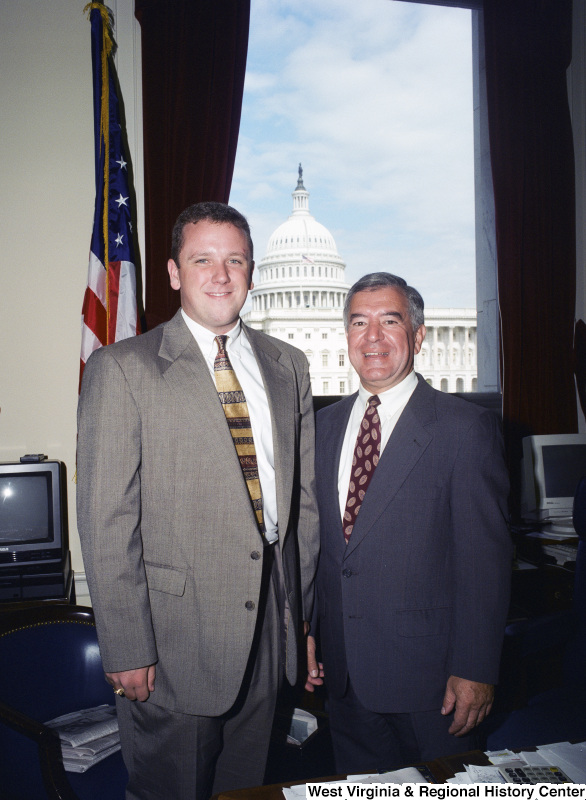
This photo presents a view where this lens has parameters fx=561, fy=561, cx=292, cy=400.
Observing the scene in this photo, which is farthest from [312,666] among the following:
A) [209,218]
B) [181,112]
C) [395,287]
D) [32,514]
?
[181,112]

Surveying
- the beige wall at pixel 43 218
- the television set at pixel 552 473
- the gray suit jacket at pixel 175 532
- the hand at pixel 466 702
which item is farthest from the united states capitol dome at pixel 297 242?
the hand at pixel 466 702

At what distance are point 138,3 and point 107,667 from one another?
117 inches

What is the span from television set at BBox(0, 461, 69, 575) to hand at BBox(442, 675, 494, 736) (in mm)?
1705

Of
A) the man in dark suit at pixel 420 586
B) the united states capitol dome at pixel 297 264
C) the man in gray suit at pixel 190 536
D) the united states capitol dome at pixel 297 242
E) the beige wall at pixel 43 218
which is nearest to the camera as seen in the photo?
the man in gray suit at pixel 190 536

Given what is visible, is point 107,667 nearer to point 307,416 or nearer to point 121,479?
point 121,479

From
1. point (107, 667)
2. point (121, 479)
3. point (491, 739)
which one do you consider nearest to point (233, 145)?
point (121, 479)

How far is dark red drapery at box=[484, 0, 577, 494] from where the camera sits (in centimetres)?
341

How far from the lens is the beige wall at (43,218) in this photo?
108 inches

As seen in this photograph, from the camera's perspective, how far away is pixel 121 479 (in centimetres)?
123

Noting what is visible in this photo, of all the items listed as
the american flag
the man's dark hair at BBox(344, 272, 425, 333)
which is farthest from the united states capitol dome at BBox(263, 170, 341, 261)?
the man's dark hair at BBox(344, 272, 425, 333)

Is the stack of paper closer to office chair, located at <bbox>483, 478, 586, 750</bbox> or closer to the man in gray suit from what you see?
the man in gray suit

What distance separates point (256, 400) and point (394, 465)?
0.39 m

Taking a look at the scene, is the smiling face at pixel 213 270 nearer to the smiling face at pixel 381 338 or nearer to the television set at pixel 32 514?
the smiling face at pixel 381 338

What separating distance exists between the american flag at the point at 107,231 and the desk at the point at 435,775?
6.59 ft
